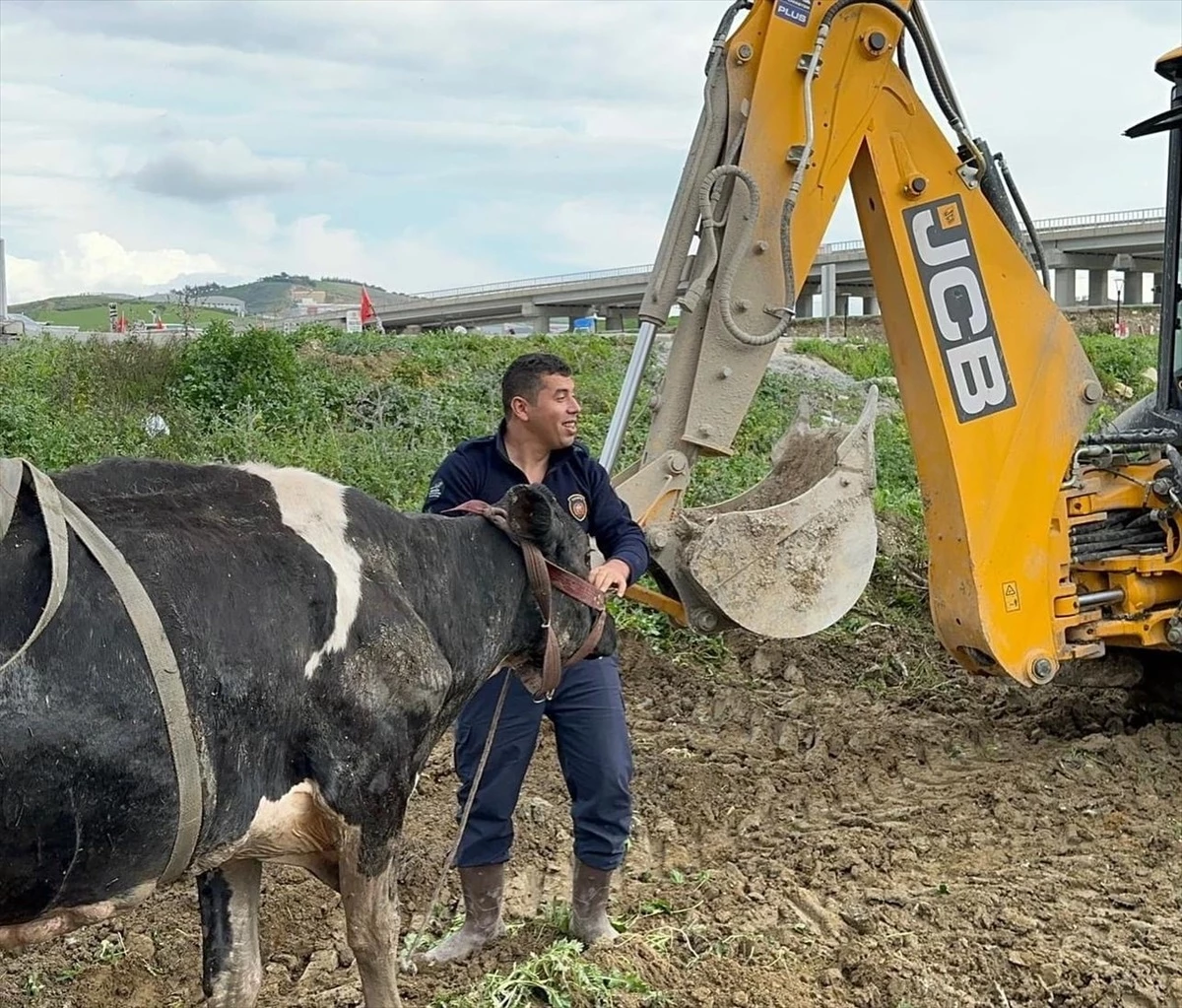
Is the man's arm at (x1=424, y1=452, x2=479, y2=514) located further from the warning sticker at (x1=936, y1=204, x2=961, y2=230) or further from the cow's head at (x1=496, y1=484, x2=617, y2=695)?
the warning sticker at (x1=936, y1=204, x2=961, y2=230)

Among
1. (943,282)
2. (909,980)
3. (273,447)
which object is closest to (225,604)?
(909,980)

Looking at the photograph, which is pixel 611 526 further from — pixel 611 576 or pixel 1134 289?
pixel 1134 289

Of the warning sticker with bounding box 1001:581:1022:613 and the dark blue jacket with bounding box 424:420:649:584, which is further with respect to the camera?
the warning sticker with bounding box 1001:581:1022:613

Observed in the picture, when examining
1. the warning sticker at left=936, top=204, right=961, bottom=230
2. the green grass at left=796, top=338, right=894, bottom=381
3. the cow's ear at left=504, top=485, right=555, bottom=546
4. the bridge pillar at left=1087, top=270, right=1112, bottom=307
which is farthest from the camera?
the bridge pillar at left=1087, top=270, right=1112, bottom=307

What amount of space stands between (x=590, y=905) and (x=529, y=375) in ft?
5.53

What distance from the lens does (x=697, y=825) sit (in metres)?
5.42

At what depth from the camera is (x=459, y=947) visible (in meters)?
4.35

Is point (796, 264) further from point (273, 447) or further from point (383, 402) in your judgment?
point (383, 402)

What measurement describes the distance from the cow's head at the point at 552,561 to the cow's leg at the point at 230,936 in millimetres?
981

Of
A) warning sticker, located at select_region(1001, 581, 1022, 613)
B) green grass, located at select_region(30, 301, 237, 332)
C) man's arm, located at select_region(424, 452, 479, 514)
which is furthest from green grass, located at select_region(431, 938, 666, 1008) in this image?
green grass, located at select_region(30, 301, 237, 332)

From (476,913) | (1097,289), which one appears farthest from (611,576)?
(1097,289)

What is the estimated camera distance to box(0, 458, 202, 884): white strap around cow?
2.86m

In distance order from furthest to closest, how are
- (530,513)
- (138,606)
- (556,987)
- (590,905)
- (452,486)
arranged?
(590,905) → (452,486) → (556,987) → (530,513) → (138,606)

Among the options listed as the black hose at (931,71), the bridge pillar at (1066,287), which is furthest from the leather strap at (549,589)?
the bridge pillar at (1066,287)
